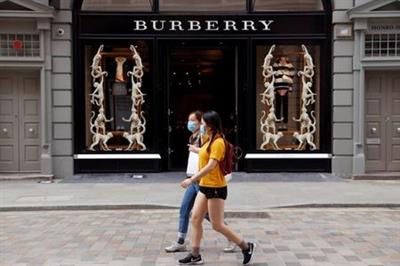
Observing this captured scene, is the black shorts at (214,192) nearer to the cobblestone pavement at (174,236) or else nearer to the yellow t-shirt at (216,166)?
the yellow t-shirt at (216,166)

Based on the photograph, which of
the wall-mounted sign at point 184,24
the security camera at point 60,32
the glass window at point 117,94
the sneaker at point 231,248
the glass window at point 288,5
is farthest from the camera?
the glass window at point 117,94

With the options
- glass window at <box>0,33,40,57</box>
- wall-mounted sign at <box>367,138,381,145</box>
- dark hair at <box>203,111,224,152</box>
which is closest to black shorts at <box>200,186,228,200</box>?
dark hair at <box>203,111,224,152</box>

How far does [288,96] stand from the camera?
15391 mm

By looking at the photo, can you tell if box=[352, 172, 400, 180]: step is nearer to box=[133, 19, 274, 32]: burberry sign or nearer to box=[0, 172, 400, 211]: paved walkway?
box=[0, 172, 400, 211]: paved walkway

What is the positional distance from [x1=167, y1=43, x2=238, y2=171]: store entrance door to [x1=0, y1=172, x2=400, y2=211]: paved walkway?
111 cm

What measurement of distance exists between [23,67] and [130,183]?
12.5 feet

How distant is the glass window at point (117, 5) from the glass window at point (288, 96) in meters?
2.97

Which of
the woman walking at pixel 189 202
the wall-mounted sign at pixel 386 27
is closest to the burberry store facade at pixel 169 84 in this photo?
the wall-mounted sign at pixel 386 27

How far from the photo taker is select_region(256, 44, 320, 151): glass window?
15.2 metres

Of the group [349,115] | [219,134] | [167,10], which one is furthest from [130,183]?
[219,134]

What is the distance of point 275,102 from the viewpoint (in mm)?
15344

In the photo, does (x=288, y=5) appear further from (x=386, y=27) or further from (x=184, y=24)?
(x=184, y=24)

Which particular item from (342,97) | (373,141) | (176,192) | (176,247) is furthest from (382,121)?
(176,247)

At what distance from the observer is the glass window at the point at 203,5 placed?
1502 centimetres
